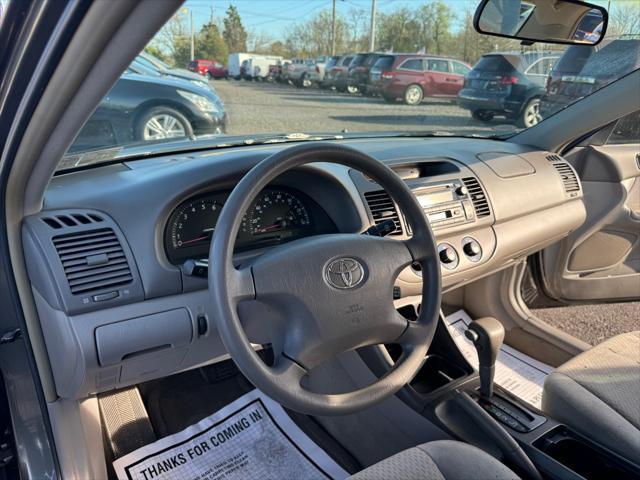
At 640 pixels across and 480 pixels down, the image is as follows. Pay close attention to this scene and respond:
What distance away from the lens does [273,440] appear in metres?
2.18

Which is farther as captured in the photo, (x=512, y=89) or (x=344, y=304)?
(x=512, y=89)

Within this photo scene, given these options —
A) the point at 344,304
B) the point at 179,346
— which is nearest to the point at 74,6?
the point at 344,304

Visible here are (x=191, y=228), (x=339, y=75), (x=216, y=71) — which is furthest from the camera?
(x=339, y=75)

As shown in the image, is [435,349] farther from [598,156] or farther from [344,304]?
[598,156]

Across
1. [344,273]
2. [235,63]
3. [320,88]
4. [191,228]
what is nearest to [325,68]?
[320,88]

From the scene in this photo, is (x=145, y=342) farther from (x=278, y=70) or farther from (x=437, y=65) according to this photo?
(x=437, y=65)

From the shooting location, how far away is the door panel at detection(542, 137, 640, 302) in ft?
9.40

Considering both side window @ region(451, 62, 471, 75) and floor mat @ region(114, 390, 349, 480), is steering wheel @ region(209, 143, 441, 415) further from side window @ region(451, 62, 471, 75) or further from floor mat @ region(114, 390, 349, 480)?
side window @ region(451, 62, 471, 75)

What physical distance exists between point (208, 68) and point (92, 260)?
160 centimetres

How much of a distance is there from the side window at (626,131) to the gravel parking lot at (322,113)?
A: 1.65 ft

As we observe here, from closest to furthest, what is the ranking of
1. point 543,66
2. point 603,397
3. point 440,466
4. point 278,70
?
point 440,466 < point 603,397 < point 543,66 < point 278,70

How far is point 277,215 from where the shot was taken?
185 cm

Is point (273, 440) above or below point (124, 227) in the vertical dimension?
below

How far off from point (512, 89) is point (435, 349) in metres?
1.62
